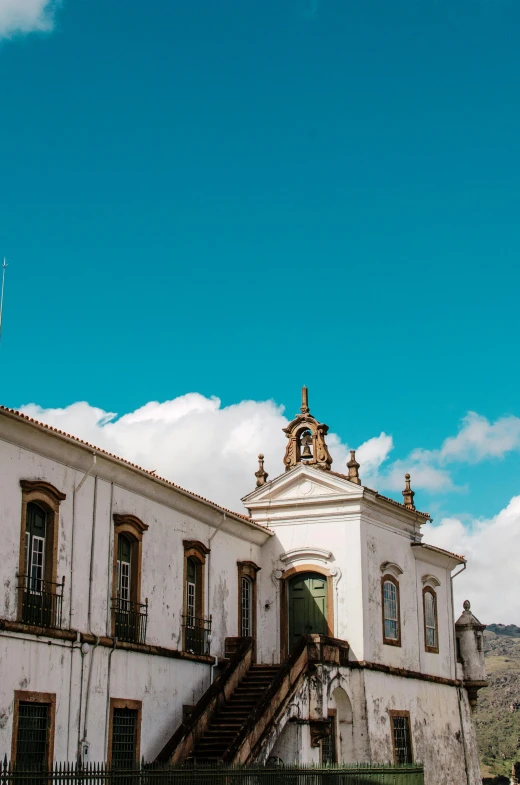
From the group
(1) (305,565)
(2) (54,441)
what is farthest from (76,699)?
(1) (305,565)

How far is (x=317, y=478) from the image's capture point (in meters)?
29.7

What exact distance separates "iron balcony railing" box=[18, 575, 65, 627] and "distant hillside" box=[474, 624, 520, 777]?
32889 millimetres

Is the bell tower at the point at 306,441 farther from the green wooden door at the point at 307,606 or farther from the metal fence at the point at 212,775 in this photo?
the metal fence at the point at 212,775

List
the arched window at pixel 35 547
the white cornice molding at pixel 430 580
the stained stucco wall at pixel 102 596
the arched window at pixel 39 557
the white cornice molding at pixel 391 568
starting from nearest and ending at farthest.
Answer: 1. the stained stucco wall at pixel 102 596
2. the arched window at pixel 39 557
3. the arched window at pixel 35 547
4. the white cornice molding at pixel 391 568
5. the white cornice molding at pixel 430 580

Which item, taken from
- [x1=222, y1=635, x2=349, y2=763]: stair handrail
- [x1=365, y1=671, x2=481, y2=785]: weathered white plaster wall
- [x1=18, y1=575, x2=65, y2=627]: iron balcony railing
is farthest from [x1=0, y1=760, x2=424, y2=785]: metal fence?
[x1=18, y1=575, x2=65, y2=627]: iron balcony railing

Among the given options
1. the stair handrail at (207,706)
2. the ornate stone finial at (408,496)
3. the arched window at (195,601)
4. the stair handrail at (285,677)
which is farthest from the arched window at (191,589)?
the ornate stone finial at (408,496)

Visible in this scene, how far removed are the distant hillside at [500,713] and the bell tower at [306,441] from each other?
23179mm

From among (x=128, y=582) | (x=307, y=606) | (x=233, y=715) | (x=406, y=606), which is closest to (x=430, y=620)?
(x=406, y=606)

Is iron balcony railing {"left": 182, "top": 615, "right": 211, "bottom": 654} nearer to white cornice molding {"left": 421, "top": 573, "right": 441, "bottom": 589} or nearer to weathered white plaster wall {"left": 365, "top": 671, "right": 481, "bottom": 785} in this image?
weathered white plaster wall {"left": 365, "top": 671, "right": 481, "bottom": 785}

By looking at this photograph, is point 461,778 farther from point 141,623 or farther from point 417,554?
point 141,623

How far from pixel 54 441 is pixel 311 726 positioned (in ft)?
31.5

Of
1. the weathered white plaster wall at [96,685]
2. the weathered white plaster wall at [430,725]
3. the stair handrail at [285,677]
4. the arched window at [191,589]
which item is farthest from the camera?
the weathered white plaster wall at [430,725]

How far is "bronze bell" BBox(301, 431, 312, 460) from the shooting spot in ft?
101

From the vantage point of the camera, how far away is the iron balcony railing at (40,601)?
1870 cm
